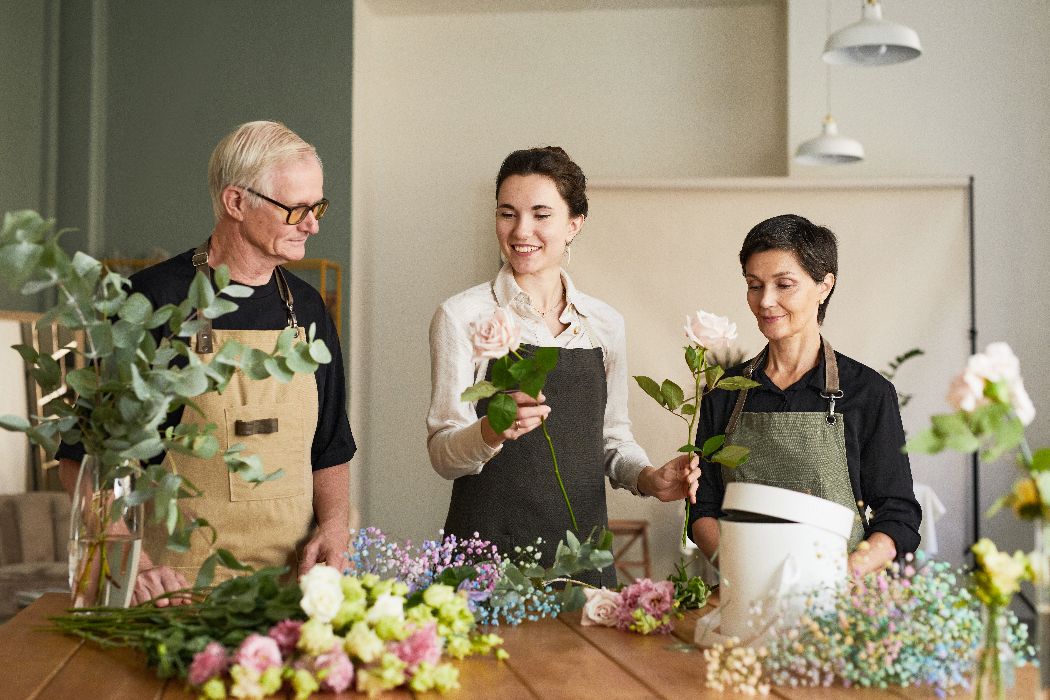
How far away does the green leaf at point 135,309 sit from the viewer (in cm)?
142

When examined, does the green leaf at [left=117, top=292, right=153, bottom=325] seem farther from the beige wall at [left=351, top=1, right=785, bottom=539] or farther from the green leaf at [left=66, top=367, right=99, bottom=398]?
the beige wall at [left=351, top=1, right=785, bottom=539]

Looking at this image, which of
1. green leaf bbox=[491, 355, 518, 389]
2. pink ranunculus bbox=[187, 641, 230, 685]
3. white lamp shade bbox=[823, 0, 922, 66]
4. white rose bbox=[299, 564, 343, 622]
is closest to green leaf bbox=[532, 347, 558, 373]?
green leaf bbox=[491, 355, 518, 389]

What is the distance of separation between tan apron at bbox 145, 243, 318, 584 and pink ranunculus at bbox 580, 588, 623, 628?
75 centimetres

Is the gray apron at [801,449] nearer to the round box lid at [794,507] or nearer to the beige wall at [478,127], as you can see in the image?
the round box lid at [794,507]

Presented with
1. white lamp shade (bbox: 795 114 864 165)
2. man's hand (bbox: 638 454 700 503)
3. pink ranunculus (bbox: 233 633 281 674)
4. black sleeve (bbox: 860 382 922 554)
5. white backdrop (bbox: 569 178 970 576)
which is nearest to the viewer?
pink ranunculus (bbox: 233 633 281 674)

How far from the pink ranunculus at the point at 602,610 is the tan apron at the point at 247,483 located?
75 cm

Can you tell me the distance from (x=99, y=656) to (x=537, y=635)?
617mm

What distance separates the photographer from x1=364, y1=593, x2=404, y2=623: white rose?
1257 millimetres

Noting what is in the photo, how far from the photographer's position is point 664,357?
6.28 metres

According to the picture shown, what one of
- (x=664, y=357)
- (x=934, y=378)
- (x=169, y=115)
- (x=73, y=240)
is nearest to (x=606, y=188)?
(x=664, y=357)

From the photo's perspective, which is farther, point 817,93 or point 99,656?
point 817,93

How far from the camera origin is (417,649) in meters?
1.26

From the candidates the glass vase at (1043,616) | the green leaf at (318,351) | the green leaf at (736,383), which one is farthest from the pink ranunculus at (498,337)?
the glass vase at (1043,616)

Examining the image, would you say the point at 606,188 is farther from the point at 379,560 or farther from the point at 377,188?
the point at 379,560
